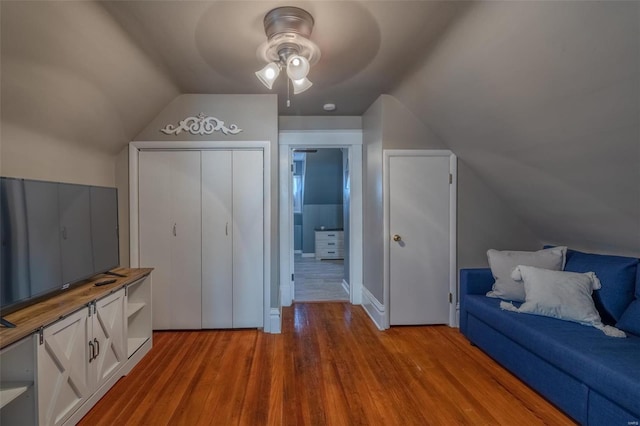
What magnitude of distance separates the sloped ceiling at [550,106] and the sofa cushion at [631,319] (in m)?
0.51

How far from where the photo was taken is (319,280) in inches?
200

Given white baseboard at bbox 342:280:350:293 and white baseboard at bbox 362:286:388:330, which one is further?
white baseboard at bbox 342:280:350:293

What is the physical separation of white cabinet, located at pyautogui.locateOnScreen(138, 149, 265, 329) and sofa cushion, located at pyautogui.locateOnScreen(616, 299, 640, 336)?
9.12 feet

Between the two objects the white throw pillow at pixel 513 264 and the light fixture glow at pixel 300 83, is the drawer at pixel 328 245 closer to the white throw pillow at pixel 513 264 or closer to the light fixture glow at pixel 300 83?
the white throw pillow at pixel 513 264

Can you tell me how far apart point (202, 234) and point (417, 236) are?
2.14 m

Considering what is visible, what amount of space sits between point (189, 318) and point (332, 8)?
2.88m

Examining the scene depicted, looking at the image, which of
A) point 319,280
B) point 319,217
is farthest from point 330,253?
point 319,280

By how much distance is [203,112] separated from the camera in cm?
298

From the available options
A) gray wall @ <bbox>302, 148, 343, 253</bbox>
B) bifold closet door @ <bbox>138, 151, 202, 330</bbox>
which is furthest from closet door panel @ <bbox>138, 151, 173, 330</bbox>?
gray wall @ <bbox>302, 148, 343, 253</bbox>

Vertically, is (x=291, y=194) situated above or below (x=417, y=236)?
above

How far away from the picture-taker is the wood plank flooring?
4.20 metres

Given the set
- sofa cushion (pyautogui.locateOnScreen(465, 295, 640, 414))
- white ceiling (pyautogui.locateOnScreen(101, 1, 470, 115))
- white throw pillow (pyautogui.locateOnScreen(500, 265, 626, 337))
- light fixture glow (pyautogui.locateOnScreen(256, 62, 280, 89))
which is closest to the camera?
sofa cushion (pyautogui.locateOnScreen(465, 295, 640, 414))

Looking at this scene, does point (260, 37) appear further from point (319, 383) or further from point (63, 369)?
point (319, 383)

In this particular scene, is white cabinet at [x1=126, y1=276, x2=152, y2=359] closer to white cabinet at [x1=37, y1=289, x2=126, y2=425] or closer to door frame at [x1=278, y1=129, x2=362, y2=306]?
white cabinet at [x1=37, y1=289, x2=126, y2=425]
